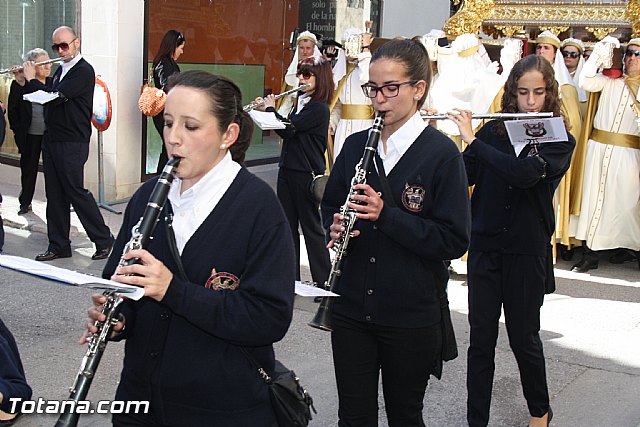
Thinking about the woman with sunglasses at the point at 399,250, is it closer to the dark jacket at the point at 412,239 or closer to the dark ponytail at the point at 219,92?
the dark jacket at the point at 412,239

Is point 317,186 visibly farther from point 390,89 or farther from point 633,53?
point 633,53

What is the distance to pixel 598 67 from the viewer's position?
8273 mm

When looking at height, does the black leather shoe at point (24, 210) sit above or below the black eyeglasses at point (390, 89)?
below

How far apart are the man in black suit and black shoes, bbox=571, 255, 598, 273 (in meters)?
4.24

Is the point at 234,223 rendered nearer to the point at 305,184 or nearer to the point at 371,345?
the point at 371,345

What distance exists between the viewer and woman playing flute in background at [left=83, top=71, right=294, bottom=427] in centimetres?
250

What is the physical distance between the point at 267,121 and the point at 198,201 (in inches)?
167

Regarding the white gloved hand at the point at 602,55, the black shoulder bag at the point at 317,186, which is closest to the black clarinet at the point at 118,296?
the black shoulder bag at the point at 317,186

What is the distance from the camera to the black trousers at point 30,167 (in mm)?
9703

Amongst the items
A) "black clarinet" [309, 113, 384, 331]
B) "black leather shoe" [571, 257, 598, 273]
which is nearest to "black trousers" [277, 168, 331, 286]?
"black leather shoe" [571, 257, 598, 273]

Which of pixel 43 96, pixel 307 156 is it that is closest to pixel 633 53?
pixel 307 156

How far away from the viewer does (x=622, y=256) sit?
8914 mm

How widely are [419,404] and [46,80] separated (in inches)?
308

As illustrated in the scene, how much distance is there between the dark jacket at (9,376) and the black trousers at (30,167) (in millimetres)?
5432
